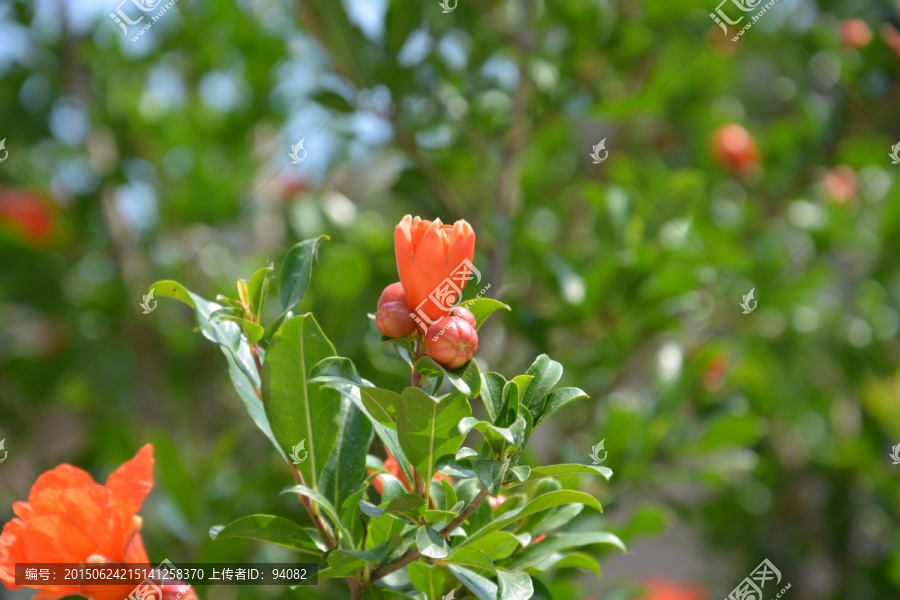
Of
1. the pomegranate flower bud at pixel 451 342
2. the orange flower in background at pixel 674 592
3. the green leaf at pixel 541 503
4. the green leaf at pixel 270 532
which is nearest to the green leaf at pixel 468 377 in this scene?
the pomegranate flower bud at pixel 451 342

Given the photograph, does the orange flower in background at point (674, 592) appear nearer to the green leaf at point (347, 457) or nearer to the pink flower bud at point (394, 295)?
the green leaf at point (347, 457)

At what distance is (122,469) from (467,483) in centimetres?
32

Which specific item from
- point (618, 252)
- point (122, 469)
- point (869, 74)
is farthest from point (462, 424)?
point (869, 74)

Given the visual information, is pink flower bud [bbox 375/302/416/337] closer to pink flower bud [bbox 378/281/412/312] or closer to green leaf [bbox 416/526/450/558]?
pink flower bud [bbox 378/281/412/312]

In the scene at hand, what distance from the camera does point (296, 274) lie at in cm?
73

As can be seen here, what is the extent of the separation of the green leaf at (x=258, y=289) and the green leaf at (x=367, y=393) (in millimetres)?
98

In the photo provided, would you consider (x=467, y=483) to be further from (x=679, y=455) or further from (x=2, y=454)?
(x=2, y=454)

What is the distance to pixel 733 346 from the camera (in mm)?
1989

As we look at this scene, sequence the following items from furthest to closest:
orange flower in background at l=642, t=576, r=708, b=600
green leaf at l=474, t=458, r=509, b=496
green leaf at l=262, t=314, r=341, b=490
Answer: orange flower in background at l=642, t=576, r=708, b=600 < green leaf at l=262, t=314, r=341, b=490 < green leaf at l=474, t=458, r=509, b=496

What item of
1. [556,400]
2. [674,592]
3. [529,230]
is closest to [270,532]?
[556,400]

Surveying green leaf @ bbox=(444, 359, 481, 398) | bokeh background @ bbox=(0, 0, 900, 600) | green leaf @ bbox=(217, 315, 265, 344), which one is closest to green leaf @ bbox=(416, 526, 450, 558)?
green leaf @ bbox=(444, 359, 481, 398)

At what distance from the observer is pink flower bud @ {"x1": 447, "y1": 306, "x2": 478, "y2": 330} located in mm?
635

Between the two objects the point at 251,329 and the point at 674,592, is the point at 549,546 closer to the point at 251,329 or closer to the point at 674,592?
the point at 251,329

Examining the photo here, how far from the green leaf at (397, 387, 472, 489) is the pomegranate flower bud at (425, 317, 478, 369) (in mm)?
28
